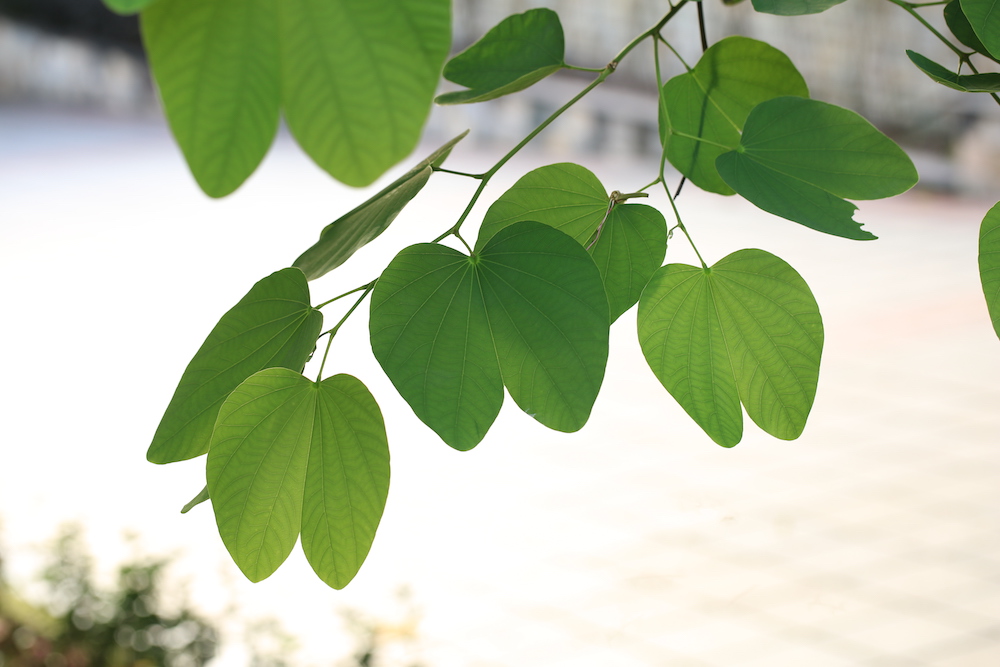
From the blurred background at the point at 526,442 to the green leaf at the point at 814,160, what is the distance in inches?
61.2

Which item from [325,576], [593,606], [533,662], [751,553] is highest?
[751,553]

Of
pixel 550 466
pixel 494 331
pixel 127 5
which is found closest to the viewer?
pixel 127 5

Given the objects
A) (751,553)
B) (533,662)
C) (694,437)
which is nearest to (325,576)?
(533,662)

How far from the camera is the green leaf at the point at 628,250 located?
0.93ft

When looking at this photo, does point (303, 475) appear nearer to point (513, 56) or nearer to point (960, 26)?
point (513, 56)

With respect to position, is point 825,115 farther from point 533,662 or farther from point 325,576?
point 533,662

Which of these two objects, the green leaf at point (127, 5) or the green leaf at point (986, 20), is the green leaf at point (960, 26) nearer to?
the green leaf at point (986, 20)

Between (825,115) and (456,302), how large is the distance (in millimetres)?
126

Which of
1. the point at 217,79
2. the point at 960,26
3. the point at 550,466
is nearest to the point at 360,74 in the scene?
the point at 217,79

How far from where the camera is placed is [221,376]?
27 centimetres

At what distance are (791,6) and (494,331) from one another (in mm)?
134

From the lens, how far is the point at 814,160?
259mm

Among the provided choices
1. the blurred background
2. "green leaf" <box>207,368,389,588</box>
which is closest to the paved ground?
the blurred background

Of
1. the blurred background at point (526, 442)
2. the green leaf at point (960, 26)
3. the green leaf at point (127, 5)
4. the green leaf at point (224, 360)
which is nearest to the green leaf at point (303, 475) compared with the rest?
the green leaf at point (224, 360)
